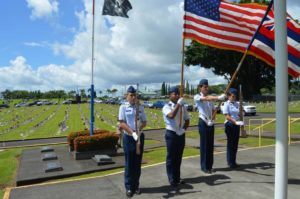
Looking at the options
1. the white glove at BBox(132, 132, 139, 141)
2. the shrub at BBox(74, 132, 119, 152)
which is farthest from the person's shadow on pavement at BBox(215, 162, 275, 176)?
the shrub at BBox(74, 132, 119, 152)

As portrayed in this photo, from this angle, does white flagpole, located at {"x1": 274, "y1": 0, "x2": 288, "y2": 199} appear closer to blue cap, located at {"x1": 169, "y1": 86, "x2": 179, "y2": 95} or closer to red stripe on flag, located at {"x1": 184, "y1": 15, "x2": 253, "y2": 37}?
blue cap, located at {"x1": 169, "y1": 86, "x2": 179, "y2": 95}

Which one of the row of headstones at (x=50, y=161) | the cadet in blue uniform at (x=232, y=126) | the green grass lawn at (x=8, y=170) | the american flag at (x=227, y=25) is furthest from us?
the row of headstones at (x=50, y=161)

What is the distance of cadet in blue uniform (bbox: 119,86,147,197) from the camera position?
7.04 meters

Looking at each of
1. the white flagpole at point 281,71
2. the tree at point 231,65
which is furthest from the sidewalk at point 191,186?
the tree at point 231,65

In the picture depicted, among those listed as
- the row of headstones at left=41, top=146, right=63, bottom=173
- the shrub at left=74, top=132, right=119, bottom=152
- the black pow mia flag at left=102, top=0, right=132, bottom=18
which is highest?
→ the black pow mia flag at left=102, top=0, right=132, bottom=18

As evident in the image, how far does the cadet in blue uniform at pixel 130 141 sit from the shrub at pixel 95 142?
210 inches

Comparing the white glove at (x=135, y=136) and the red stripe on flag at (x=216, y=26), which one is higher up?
the red stripe on flag at (x=216, y=26)

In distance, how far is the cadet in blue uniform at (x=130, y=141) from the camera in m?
7.04

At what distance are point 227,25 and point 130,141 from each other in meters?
3.24

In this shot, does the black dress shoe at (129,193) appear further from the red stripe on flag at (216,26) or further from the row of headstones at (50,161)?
the row of headstones at (50,161)

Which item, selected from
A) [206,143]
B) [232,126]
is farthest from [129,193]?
[232,126]

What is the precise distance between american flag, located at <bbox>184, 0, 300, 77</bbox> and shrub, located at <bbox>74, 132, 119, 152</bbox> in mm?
5862

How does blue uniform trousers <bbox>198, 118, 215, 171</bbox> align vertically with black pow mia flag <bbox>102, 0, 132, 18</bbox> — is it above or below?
below

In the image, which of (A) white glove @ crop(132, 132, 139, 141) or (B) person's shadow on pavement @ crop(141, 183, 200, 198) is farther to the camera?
(B) person's shadow on pavement @ crop(141, 183, 200, 198)
